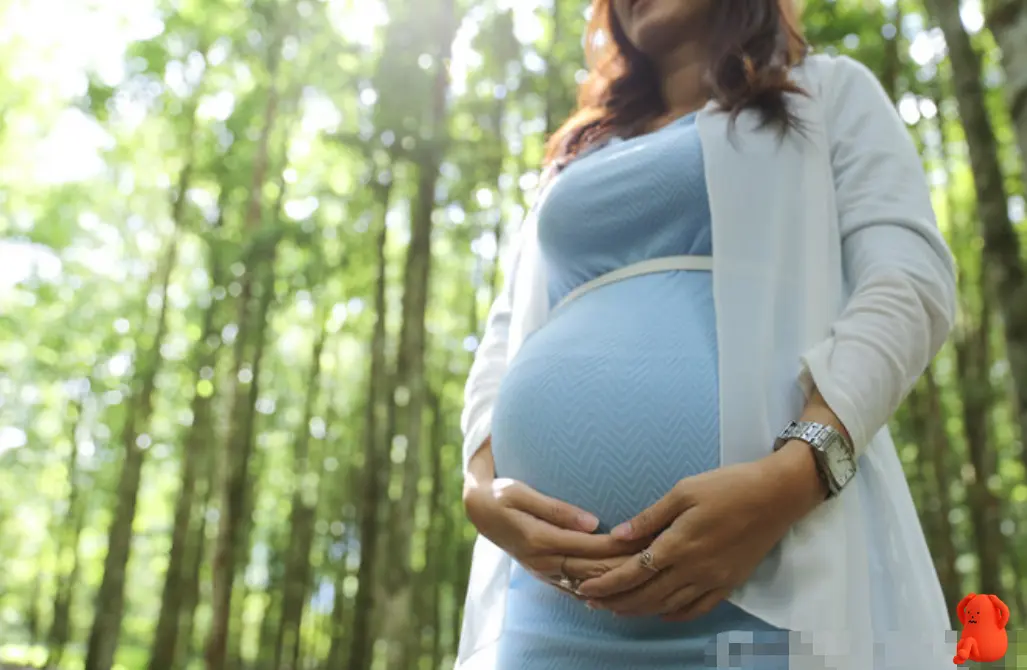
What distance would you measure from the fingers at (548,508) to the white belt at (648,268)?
0.40 meters

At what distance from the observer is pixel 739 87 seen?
150 cm

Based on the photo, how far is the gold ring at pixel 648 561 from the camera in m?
1.07

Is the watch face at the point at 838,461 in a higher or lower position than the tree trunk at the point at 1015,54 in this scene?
lower

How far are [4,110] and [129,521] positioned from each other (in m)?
7.70

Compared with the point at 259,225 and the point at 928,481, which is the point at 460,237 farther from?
the point at 928,481

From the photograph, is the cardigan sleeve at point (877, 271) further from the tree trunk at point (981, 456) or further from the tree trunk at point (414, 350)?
the tree trunk at point (981, 456)

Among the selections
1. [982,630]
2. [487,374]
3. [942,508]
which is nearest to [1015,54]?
[487,374]

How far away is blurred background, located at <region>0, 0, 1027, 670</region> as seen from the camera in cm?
877

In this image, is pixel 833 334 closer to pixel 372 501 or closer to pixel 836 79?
pixel 836 79

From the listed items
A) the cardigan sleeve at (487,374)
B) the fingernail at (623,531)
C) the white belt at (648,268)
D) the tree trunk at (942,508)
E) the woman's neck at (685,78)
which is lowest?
the tree trunk at (942,508)

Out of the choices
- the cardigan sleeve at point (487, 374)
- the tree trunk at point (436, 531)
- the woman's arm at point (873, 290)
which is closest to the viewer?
the woman's arm at point (873, 290)

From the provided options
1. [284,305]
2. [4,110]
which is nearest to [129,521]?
[284,305]

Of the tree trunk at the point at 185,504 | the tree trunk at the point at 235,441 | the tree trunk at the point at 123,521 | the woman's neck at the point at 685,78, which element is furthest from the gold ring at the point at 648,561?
the tree trunk at the point at 123,521

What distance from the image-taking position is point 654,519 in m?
1.10
